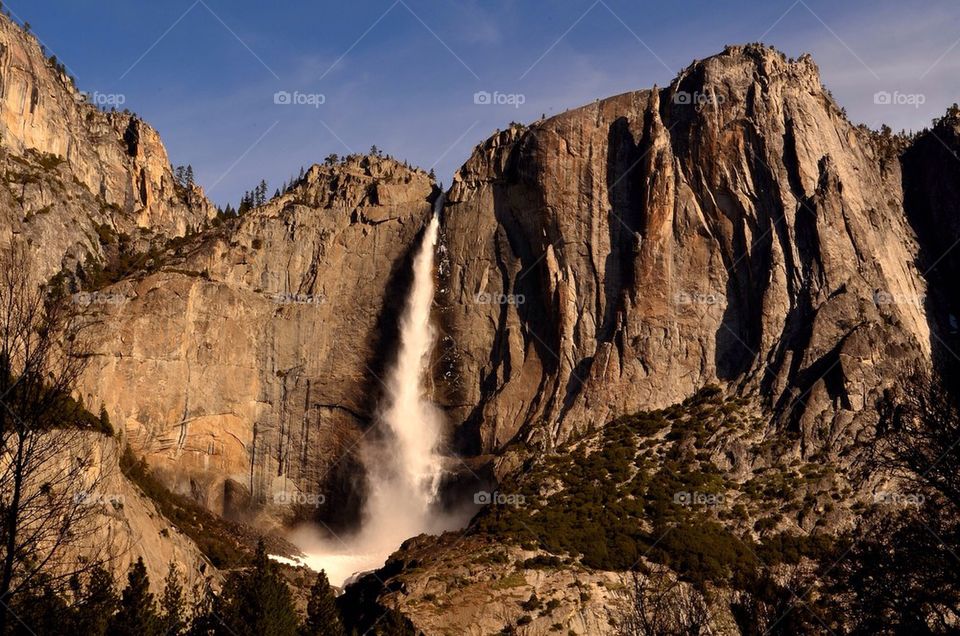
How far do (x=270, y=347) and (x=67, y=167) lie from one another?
24.3 metres

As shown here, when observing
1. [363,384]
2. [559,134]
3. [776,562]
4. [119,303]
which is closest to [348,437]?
[363,384]

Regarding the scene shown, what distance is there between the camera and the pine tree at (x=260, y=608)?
2078 inches

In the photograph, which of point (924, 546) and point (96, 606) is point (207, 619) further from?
point (924, 546)

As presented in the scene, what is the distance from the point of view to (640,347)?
3169 inches

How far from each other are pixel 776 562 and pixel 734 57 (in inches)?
1634

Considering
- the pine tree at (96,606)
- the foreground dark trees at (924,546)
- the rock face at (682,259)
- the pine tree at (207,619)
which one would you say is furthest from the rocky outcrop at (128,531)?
the foreground dark trees at (924,546)

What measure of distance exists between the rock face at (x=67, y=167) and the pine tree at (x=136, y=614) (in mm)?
33688

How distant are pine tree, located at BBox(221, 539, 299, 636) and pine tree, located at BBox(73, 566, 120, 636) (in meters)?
5.44

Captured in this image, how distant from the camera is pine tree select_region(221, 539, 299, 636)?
52781mm

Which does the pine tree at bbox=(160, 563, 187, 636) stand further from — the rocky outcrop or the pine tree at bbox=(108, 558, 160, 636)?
the rocky outcrop

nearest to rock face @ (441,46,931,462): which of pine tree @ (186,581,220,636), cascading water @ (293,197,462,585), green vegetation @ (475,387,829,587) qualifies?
cascading water @ (293,197,462,585)

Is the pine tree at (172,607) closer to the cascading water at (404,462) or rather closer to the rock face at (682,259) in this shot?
the cascading water at (404,462)

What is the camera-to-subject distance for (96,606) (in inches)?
1911

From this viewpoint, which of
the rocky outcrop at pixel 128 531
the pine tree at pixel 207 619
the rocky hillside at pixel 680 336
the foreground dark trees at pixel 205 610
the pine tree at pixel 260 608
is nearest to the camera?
the foreground dark trees at pixel 205 610
